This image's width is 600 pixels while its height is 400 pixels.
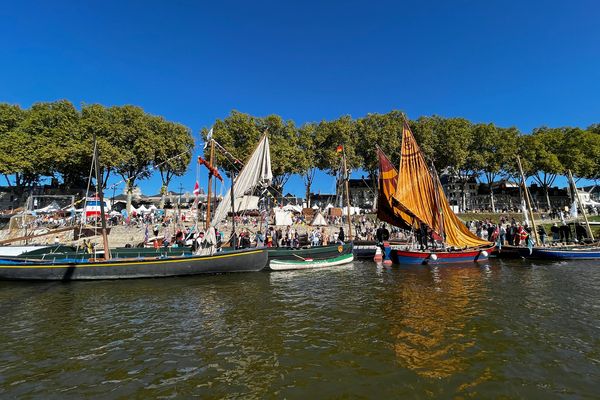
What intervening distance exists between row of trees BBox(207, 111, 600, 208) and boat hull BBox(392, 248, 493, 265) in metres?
41.3

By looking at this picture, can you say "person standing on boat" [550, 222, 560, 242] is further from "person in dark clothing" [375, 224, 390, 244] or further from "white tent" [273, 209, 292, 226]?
"white tent" [273, 209, 292, 226]

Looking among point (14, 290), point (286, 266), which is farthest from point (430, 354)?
point (14, 290)

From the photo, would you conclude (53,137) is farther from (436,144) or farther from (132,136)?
(436,144)

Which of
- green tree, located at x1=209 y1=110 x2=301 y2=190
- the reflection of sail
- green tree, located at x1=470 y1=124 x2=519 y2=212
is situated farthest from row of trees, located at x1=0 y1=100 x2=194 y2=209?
green tree, located at x1=470 y1=124 x2=519 y2=212

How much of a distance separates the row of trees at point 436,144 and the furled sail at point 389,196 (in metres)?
35.8

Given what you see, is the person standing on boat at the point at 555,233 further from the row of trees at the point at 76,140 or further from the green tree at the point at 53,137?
the green tree at the point at 53,137

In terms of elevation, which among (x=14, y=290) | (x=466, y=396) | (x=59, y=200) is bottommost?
(x=466, y=396)

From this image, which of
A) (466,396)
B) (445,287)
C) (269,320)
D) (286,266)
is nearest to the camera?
(466,396)

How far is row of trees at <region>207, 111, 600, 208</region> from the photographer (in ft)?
220

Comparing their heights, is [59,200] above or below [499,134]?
below

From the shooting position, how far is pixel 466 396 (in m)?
6.26

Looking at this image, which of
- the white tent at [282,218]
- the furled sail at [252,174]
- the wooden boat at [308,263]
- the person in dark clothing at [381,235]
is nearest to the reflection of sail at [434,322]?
the wooden boat at [308,263]

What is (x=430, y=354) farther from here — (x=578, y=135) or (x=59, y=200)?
(x=578, y=135)

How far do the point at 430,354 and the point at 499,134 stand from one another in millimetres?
80281
